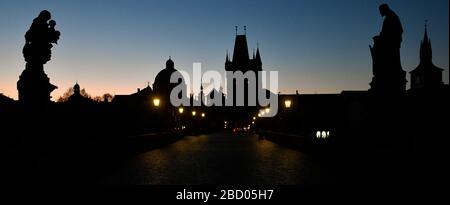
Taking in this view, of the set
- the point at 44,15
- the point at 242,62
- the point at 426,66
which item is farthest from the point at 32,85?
the point at 242,62

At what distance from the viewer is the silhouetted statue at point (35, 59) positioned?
12.6m

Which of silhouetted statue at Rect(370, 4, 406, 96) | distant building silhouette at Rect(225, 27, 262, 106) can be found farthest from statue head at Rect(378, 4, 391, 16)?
distant building silhouette at Rect(225, 27, 262, 106)

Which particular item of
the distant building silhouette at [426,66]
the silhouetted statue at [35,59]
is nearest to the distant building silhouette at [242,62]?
the distant building silhouette at [426,66]

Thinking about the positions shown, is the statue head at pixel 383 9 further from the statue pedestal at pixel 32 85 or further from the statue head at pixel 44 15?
the statue pedestal at pixel 32 85

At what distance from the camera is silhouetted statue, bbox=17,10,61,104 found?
495 inches

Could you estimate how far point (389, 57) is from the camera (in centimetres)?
1069

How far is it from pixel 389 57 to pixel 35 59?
30.8ft

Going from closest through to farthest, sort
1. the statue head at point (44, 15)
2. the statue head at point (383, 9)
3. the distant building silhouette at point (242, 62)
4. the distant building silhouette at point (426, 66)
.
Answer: the statue head at point (383, 9) → the statue head at point (44, 15) → the distant building silhouette at point (426, 66) → the distant building silhouette at point (242, 62)

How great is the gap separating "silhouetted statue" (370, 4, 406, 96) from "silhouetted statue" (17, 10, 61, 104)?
29.2ft

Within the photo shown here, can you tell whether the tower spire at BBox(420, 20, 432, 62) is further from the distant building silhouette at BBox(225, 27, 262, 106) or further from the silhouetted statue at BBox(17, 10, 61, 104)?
the silhouetted statue at BBox(17, 10, 61, 104)

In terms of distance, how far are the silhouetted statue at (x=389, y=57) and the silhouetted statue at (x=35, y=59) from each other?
8.89 m
